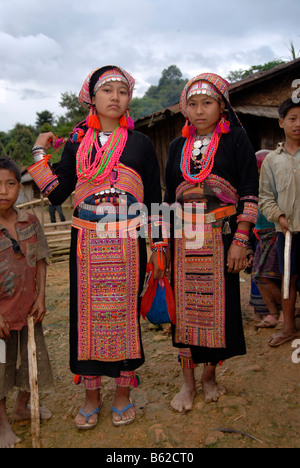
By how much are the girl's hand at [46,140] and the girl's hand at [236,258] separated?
1.36 meters

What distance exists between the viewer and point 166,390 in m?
2.89

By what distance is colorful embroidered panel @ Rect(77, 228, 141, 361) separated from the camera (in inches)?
93.7

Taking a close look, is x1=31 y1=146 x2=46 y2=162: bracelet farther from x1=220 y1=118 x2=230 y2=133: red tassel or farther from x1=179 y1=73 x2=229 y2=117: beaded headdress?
x1=220 y1=118 x2=230 y2=133: red tassel

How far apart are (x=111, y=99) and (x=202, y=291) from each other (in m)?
1.34

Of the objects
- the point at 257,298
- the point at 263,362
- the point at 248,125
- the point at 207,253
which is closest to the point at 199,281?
the point at 207,253

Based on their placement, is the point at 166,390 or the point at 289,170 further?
the point at 289,170

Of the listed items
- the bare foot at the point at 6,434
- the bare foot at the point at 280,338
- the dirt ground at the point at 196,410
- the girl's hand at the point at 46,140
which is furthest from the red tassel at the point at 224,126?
the bare foot at the point at 6,434

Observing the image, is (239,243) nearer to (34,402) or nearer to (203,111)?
(203,111)

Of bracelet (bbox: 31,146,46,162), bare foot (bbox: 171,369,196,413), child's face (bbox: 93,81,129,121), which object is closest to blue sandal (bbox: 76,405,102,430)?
bare foot (bbox: 171,369,196,413)

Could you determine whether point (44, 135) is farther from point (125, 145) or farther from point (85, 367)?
point (85, 367)

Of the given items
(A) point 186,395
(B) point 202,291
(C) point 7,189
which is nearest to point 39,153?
(C) point 7,189

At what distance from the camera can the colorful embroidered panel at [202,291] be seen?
2.52 m
